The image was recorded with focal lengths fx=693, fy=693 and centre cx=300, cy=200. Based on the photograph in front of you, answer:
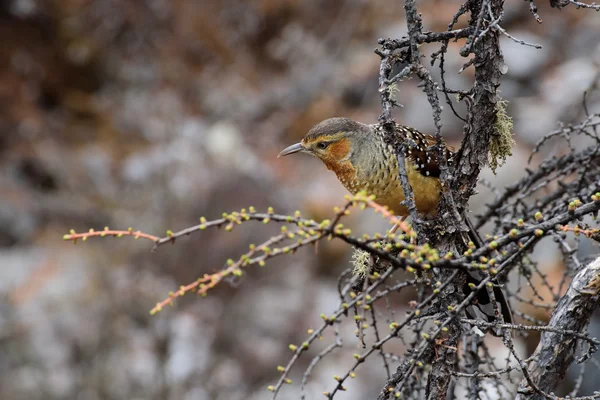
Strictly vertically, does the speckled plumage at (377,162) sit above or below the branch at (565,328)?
above

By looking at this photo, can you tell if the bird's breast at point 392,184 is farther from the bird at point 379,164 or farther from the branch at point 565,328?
the branch at point 565,328

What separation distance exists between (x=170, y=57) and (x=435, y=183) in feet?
29.4

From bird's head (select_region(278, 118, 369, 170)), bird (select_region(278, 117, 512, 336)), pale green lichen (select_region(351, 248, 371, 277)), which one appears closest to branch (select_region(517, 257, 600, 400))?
bird (select_region(278, 117, 512, 336))

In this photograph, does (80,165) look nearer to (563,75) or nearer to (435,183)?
(563,75)

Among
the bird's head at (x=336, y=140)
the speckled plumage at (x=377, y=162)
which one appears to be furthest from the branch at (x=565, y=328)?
the bird's head at (x=336, y=140)

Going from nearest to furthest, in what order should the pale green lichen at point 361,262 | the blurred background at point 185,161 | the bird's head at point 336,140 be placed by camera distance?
the pale green lichen at point 361,262 → the bird's head at point 336,140 → the blurred background at point 185,161

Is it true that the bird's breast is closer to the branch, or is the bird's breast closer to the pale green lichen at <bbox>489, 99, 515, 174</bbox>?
the pale green lichen at <bbox>489, 99, 515, 174</bbox>

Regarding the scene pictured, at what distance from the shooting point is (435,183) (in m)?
2.88

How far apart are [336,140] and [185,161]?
7.04 m

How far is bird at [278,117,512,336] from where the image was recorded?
9.51ft

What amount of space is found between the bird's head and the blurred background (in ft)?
12.3

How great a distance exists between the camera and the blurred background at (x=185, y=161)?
7.75 metres

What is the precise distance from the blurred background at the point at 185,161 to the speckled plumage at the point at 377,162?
3717mm

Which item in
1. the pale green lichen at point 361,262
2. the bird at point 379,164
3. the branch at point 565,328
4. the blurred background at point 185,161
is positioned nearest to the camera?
the branch at point 565,328
